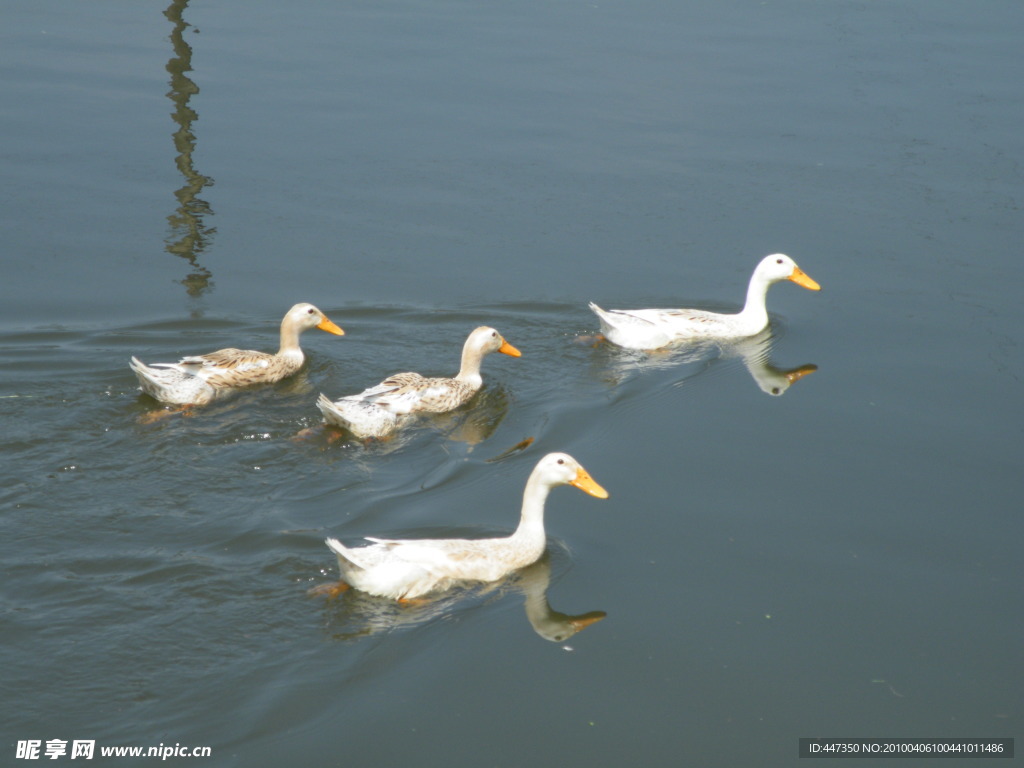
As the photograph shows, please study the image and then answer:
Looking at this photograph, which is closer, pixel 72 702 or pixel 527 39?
pixel 72 702

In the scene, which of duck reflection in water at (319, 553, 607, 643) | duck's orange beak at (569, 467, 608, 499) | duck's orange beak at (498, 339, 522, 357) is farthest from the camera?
duck's orange beak at (498, 339, 522, 357)

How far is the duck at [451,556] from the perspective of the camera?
25.3 feet

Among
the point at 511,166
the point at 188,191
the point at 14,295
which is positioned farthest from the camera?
the point at 511,166

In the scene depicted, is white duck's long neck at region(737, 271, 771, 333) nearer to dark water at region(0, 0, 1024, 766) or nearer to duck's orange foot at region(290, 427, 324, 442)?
dark water at region(0, 0, 1024, 766)

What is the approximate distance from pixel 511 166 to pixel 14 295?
21.8 feet

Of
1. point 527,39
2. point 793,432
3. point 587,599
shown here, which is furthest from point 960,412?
point 527,39

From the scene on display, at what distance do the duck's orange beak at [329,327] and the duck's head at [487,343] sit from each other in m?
1.40

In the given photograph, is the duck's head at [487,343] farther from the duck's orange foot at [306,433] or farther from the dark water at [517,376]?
the duck's orange foot at [306,433]

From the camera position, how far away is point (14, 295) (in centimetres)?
1244

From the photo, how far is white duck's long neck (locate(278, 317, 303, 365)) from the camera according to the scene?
1165cm

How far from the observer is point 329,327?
11.9 metres

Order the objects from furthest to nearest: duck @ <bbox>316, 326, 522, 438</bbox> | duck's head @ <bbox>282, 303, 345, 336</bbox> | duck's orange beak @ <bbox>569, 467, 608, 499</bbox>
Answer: duck's head @ <bbox>282, 303, 345, 336</bbox> < duck @ <bbox>316, 326, 522, 438</bbox> < duck's orange beak @ <bbox>569, 467, 608, 499</bbox>

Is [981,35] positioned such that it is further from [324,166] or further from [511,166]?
[324,166]

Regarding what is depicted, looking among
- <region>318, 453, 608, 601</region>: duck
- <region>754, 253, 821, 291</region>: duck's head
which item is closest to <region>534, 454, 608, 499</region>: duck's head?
<region>318, 453, 608, 601</region>: duck
